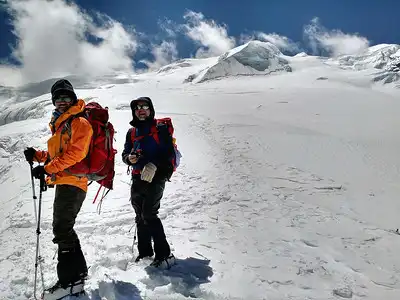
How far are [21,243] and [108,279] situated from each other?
2.43 metres

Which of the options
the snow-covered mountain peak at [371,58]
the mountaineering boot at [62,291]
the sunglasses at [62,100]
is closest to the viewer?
the mountaineering boot at [62,291]

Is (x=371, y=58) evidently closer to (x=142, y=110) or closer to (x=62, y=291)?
(x=142, y=110)

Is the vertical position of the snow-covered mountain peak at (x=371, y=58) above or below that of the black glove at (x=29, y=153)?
above

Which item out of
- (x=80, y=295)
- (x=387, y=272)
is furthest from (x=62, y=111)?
(x=387, y=272)

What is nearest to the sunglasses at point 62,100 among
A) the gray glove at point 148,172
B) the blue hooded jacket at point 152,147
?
the blue hooded jacket at point 152,147

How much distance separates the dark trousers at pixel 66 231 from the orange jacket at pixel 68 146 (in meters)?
0.13

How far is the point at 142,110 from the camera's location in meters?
4.97

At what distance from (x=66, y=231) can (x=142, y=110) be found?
1.78 metres

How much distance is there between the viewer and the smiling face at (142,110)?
4.97 m

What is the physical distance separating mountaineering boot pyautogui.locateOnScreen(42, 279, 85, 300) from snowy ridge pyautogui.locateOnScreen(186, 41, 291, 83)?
94.9 m

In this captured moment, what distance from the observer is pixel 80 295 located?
421cm

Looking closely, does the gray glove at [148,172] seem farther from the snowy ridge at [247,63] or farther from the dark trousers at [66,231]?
the snowy ridge at [247,63]

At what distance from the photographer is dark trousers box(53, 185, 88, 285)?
13.9ft

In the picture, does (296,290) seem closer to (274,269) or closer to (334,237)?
(274,269)
